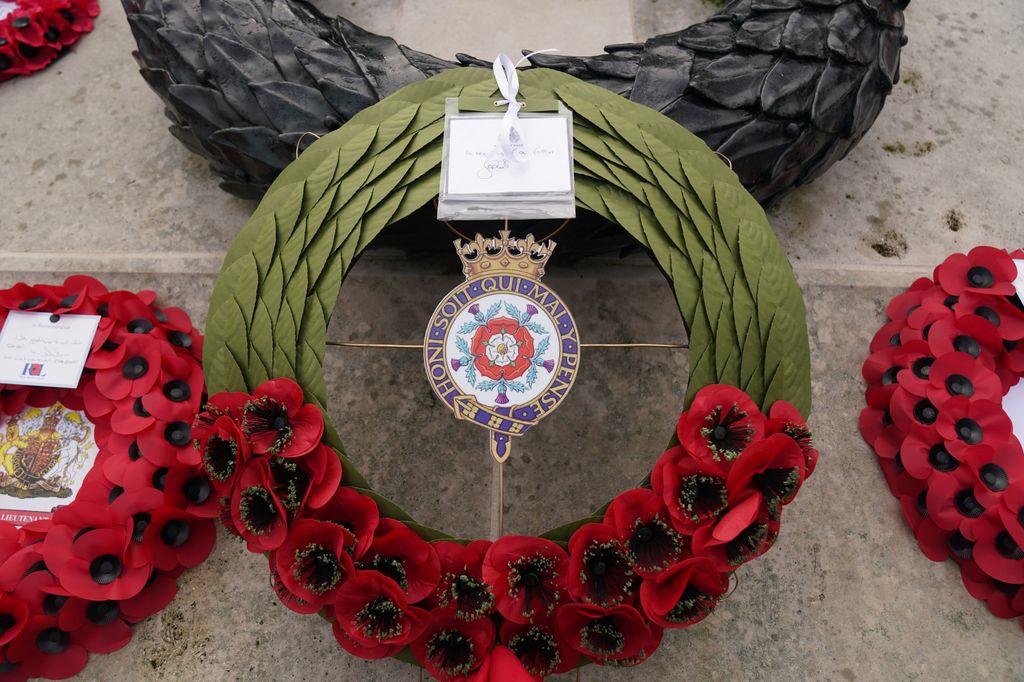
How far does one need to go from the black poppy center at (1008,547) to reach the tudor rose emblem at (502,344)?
29.4 inches

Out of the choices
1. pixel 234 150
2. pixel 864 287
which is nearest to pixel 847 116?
pixel 864 287

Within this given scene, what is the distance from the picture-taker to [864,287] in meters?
1.40

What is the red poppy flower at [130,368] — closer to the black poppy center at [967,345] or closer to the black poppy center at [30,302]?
the black poppy center at [30,302]

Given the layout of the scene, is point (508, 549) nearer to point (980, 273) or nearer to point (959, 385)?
point (959, 385)

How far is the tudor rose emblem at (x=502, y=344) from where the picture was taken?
37.1 inches

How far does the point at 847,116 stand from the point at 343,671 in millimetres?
1295

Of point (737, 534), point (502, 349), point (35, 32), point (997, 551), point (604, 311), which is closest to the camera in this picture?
point (737, 534)

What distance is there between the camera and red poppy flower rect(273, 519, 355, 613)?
0.80 metres

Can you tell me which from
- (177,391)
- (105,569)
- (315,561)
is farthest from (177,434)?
(315,561)

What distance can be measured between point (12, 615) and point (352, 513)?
0.58m

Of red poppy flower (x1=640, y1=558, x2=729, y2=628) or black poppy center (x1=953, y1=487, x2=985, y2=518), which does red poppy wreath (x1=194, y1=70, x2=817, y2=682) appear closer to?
red poppy flower (x1=640, y1=558, x2=729, y2=628)

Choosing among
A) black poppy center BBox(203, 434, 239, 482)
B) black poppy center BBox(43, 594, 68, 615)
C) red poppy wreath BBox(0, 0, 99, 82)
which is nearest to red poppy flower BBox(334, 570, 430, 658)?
black poppy center BBox(203, 434, 239, 482)

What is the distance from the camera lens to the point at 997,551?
107 cm

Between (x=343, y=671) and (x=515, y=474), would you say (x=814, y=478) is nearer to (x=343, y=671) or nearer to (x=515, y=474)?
(x=515, y=474)
